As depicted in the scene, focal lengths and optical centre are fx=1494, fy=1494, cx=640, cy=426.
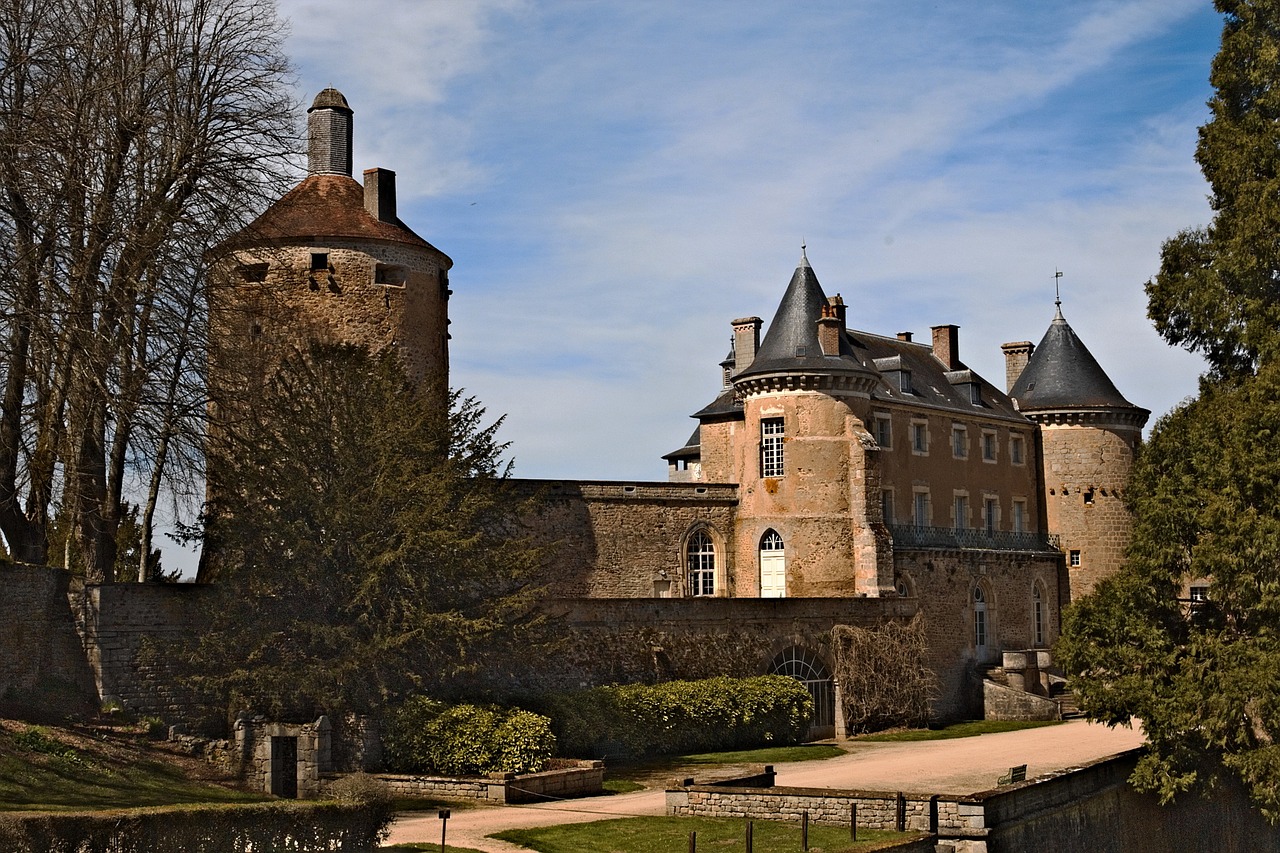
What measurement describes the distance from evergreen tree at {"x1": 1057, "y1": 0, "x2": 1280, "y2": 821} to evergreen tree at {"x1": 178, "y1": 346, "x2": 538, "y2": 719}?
8.20 meters

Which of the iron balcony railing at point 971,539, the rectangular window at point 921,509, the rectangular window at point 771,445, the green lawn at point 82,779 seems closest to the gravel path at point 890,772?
the green lawn at point 82,779

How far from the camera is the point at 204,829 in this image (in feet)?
39.9

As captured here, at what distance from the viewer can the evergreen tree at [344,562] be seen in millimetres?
19969

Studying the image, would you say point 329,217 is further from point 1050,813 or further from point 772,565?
point 1050,813

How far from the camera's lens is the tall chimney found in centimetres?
2858

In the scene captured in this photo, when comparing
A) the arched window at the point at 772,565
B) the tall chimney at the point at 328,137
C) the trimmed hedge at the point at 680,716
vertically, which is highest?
the tall chimney at the point at 328,137

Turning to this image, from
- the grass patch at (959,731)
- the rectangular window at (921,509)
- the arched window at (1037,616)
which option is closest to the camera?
the grass patch at (959,731)

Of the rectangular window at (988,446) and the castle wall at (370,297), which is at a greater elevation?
the castle wall at (370,297)

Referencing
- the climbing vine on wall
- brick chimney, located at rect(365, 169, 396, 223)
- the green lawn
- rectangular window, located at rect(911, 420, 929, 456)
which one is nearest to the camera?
the green lawn

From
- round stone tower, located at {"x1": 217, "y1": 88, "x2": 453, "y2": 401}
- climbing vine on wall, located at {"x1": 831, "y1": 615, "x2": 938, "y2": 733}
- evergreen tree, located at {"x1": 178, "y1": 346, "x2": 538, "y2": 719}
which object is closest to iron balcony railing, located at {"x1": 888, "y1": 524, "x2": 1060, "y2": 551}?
climbing vine on wall, located at {"x1": 831, "y1": 615, "x2": 938, "y2": 733}

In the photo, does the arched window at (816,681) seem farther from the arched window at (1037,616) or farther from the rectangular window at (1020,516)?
the rectangular window at (1020,516)

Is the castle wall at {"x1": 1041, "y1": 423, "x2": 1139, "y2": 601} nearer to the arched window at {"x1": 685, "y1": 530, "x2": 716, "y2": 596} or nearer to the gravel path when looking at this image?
the gravel path

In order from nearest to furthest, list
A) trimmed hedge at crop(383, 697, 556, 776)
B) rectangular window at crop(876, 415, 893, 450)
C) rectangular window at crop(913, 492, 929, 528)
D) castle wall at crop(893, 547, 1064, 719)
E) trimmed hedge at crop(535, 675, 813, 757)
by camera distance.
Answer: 1. trimmed hedge at crop(383, 697, 556, 776)
2. trimmed hedge at crop(535, 675, 813, 757)
3. castle wall at crop(893, 547, 1064, 719)
4. rectangular window at crop(876, 415, 893, 450)
5. rectangular window at crop(913, 492, 929, 528)

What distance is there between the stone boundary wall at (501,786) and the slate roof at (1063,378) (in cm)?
2394
